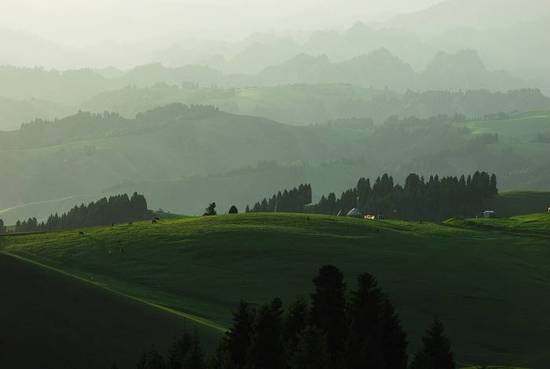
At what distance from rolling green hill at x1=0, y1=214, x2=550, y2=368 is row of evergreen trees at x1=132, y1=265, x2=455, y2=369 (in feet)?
112

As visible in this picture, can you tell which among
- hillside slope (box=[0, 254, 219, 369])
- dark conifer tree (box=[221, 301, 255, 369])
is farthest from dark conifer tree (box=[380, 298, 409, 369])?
hillside slope (box=[0, 254, 219, 369])

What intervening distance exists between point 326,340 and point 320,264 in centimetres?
8656

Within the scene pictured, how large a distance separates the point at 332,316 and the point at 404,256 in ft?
310

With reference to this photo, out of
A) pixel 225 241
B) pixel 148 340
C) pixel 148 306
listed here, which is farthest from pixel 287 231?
pixel 148 340

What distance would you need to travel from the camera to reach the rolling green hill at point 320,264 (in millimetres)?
137875

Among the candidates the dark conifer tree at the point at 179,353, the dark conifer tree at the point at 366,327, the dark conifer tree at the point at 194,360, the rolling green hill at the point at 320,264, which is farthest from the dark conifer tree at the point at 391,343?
the rolling green hill at the point at 320,264

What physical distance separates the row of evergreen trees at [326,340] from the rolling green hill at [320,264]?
112ft

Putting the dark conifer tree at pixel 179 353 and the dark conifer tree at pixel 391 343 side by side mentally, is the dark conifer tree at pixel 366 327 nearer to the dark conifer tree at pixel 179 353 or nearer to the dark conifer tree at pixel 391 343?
the dark conifer tree at pixel 391 343

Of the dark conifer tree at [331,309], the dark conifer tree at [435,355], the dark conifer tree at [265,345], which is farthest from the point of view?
the dark conifer tree at [331,309]

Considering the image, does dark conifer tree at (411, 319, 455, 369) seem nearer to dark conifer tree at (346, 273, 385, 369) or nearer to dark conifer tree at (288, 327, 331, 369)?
dark conifer tree at (346, 273, 385, 369)

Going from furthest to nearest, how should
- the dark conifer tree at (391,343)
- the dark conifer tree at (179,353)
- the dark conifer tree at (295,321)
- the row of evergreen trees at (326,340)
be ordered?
the dark conifer tree at (295,321), the dark conifer tree at (391,343), the dark conifer tree at (179,353), the row of evergreen trees at (326,340)

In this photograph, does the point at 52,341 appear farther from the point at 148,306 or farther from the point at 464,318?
the point at 464,318

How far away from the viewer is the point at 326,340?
275 feet

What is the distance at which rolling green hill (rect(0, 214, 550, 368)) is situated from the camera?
452 ft
